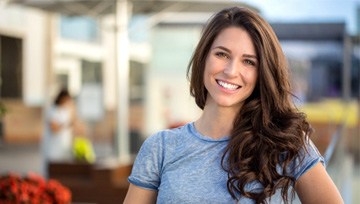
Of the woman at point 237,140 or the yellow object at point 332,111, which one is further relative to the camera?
the yellow object at point 332,111

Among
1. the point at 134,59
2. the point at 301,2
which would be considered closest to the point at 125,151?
the point at 301,2

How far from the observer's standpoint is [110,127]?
2245cm

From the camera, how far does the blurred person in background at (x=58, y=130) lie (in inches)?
458

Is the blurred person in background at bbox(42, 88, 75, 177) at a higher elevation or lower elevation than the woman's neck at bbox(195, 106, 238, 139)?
lower

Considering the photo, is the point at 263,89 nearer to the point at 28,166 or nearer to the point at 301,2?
the point at 28,166

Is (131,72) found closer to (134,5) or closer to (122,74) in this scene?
(134,5)

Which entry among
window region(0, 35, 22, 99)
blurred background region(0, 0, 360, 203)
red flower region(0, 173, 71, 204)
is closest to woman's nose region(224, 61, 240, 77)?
red flower region(0, 173, 71, 204)

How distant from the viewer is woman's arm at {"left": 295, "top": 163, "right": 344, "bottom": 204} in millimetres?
2131

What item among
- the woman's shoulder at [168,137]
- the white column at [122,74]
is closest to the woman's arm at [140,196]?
the woman's shoulder at [168,137]

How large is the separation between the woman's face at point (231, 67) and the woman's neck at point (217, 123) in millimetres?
18

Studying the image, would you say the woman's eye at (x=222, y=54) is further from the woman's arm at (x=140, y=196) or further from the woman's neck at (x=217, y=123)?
the woman's arm at (x=140, y=196)

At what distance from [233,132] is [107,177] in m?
8.81

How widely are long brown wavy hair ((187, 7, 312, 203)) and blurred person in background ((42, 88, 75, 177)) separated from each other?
9.36m

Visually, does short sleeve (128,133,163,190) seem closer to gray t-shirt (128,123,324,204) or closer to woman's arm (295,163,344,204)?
gray t-shirt (128,123,324,204)
